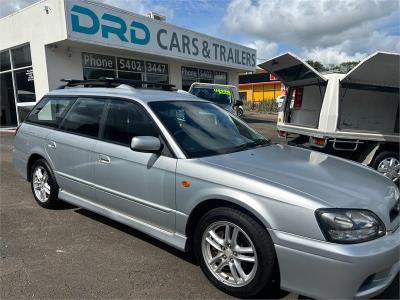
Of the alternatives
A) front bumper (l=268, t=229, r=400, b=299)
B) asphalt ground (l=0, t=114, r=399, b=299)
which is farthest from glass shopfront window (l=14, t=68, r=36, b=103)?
front bumper (l=268, t=229, r=400, b=299)

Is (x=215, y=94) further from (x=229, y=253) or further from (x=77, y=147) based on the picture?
(x=229, y=253)

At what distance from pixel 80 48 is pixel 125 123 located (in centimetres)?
1112

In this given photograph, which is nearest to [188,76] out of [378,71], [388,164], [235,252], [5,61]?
[5,61]

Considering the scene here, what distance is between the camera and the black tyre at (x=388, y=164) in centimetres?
674

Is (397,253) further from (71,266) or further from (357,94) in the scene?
(357,94)

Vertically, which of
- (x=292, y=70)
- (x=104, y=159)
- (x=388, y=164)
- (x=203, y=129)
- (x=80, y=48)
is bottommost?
(x=388, y=164)

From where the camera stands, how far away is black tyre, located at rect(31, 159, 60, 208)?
16.2 ft

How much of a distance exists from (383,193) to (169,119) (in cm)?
208

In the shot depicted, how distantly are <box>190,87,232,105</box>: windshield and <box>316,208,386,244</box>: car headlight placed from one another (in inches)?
394

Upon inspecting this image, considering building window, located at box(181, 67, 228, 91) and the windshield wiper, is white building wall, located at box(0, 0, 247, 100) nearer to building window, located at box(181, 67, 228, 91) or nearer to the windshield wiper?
building window, located at box(181, 67, 228, 91)

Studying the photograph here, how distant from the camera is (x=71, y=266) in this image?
353cm

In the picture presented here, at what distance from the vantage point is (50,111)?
17.0 feet

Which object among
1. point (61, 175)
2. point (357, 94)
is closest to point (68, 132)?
point (61, 175)

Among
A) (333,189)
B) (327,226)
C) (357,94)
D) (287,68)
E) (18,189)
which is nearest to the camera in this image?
(327,226)
